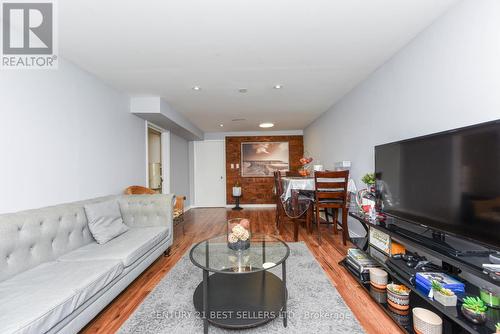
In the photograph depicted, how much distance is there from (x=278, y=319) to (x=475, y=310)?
3.72 ft

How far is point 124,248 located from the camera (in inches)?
75.6

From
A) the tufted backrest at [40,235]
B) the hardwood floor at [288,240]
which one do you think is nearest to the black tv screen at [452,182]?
the hardwood floor at [288,240]

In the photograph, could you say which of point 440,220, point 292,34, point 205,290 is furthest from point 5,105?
point 440,220

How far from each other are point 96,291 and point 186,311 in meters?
0.66

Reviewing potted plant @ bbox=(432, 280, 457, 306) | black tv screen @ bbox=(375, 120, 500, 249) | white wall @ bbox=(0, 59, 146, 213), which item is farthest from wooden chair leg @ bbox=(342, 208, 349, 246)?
white wall @ bbox=(0, 59, 146, 213)

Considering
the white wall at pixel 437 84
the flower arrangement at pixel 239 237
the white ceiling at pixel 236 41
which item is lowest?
the flower arrangement at pixel 239 237

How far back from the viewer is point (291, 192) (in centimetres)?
338

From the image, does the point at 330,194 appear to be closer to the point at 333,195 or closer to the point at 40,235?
the point at 333,195

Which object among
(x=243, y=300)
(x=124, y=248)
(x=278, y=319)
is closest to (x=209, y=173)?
(x=124, y=248)

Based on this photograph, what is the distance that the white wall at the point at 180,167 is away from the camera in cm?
503

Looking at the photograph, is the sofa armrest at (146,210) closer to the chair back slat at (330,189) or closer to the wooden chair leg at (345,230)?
the chair back slat at (330,189)

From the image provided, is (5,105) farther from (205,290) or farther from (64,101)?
(205,290)

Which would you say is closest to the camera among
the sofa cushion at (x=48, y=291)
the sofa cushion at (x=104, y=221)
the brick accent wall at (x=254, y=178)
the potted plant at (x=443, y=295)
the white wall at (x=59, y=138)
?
the sofa cushion at (x=48, y=291)

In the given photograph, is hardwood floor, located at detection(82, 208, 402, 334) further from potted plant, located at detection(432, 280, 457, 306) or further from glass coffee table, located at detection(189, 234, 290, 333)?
glass coffee table, located at detection(189, 234, 290, 333)
